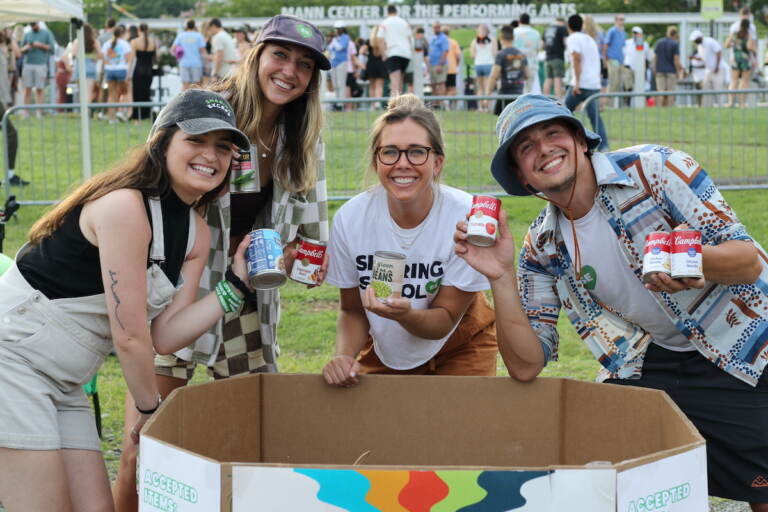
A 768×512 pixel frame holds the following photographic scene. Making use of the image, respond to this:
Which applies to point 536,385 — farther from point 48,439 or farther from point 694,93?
point 694,93

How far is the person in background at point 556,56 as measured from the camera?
19.0m

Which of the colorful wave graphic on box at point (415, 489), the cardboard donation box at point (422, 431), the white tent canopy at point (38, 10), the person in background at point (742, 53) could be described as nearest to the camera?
the colorful wave graphic on box at point (415, 489)

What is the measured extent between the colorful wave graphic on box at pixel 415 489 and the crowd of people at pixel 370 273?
0.92m

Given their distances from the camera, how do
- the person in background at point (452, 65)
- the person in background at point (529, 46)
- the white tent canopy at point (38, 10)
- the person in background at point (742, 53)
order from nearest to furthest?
the white tent canopy at point (38, 10), the person in background at point (529, 46), the person in background at point (742, 53), the person in background at point (452, 65)

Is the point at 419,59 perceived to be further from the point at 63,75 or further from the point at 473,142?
the point at 473,142

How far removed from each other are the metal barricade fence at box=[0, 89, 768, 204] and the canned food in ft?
→ 22.7

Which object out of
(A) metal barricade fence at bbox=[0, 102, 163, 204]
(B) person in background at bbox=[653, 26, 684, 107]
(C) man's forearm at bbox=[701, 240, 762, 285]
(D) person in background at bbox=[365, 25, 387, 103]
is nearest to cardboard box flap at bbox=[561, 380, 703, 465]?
(C) man's forearm at bbox=[701, 240, 762, 285]

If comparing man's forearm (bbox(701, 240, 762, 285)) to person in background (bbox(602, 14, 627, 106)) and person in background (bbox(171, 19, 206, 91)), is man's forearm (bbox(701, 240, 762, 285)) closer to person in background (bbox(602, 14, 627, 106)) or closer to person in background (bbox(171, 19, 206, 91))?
person in background (bbox(171, 19, 206, 91))

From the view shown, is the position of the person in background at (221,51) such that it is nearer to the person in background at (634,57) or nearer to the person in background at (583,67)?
the person in background at (583,67)

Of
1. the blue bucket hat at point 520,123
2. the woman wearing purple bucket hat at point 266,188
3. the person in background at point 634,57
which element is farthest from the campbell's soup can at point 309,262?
the person in background at point 634,57

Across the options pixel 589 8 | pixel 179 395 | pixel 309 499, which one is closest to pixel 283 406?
pixel 179 395

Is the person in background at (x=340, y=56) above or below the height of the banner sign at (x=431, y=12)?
below

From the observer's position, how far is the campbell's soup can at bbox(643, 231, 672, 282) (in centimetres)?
309

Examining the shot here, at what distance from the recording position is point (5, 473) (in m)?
3.13
